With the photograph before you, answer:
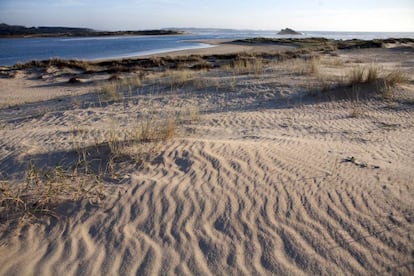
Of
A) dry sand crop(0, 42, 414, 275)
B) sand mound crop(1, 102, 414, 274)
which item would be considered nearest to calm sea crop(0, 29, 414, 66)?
dry sand crop(0, 42, 414, 275)

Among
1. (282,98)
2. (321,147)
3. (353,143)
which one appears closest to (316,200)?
(321,147)

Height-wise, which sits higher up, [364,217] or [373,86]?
[373,86]

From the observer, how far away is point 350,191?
11.0 feet

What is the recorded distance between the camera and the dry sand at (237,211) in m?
2.52

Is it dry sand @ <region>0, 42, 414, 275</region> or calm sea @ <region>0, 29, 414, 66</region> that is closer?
dry sand @ <region>0, 42, 414, 275</region>

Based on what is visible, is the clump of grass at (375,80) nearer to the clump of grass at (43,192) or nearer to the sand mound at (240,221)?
the sand mound at (240,221)

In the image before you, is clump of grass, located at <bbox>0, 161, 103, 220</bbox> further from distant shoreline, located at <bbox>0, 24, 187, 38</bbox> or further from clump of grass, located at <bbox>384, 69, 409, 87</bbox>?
distant shoreline, located at <bbox>0, 24, 187, 38</bbox>

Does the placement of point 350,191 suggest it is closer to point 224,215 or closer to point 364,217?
point 364,217

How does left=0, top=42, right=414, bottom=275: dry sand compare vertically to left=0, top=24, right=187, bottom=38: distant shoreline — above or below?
below

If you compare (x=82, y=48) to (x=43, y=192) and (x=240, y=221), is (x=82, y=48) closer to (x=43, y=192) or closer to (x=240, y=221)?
(x=43, y=192)

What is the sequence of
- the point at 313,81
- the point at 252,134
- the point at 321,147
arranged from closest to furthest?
the point at 321,147
the point at 252,134
the point at 313,81

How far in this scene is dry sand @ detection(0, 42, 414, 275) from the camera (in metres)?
2.52

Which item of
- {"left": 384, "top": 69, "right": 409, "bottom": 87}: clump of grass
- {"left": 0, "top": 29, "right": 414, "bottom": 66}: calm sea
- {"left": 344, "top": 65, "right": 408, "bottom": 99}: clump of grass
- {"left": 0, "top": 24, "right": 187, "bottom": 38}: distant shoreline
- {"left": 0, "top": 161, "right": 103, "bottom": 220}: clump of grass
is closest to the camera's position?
{"left": 0, "top": 161, "right": 103, "bottom": 220}: clump of grass

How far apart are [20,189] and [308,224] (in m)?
3.26
